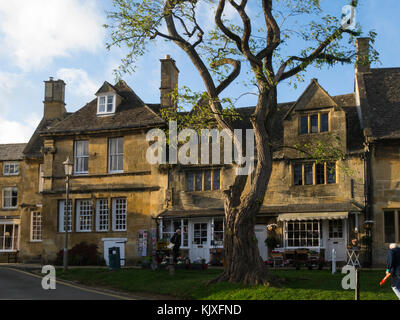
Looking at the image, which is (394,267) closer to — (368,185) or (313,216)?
(313,216)

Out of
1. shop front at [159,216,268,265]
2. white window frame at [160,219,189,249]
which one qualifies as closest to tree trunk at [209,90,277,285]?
shop front at [159,216,268,265]

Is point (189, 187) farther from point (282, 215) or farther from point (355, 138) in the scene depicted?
point (355, 138)

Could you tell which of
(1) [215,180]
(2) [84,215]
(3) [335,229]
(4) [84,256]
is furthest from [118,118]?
(3) [335,229]

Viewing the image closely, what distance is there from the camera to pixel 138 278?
19312 millimetres

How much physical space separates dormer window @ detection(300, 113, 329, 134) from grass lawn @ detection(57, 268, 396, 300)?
9242 mm

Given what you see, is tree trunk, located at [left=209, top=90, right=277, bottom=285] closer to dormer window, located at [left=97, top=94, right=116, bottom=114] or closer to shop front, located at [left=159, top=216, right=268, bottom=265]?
shop front, located at [left=159, top=216, right=268, bottom=265]

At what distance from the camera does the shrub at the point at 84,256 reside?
96.7 ft

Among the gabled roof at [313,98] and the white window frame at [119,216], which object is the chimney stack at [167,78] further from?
the gabled roof at [313,98]

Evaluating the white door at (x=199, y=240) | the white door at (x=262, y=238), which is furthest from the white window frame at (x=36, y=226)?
the white door at (x=262, y=238)

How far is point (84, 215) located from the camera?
30953 mm

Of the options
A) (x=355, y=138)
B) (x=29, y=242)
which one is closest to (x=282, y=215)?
(x=355, y=138)

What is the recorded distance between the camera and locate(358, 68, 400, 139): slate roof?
24797mm

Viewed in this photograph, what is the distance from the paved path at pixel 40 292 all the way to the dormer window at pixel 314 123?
14.0 meters
